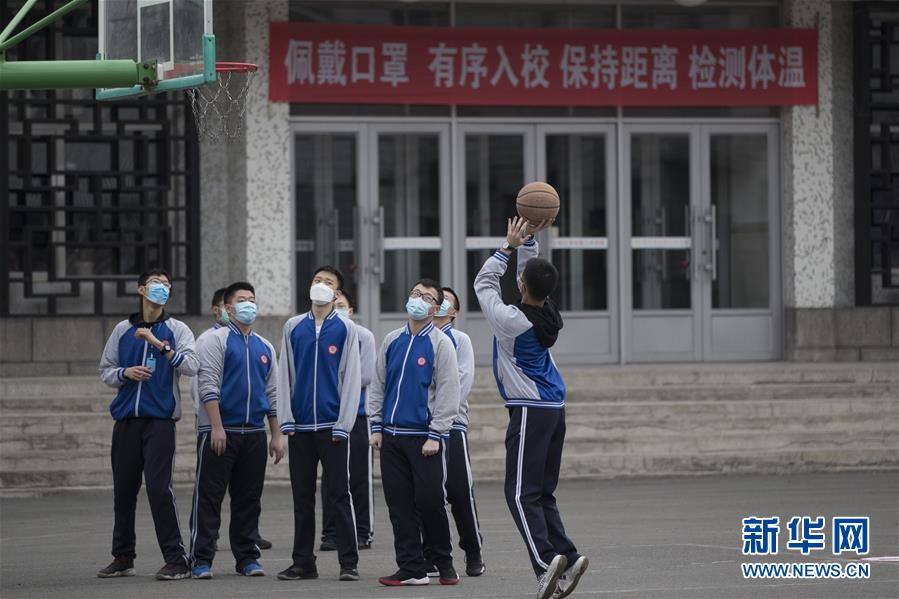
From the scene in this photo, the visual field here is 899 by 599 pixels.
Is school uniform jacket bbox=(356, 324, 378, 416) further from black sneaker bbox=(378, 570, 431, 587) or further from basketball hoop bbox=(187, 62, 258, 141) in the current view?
basketball hoop bbox=(187, 62, 258, 141)

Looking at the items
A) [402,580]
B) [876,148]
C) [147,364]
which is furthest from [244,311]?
[876,148]

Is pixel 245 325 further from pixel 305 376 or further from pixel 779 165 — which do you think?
pixel 779 165

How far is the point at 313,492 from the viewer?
1033cm

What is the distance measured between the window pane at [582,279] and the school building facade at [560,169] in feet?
0.08

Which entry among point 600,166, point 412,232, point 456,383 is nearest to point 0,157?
point 412,232

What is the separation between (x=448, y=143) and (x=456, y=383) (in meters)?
9.92

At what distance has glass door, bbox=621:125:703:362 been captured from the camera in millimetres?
20203

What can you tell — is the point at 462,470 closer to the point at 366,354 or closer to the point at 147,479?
the point at 366,354

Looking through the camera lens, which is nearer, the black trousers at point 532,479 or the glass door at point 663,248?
the black trousers at point 532,479

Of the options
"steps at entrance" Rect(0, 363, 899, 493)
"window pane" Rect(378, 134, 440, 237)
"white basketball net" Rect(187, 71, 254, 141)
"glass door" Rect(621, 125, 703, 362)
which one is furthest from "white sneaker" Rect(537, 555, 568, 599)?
"glass door" Rect(621, 125, 703, 362)

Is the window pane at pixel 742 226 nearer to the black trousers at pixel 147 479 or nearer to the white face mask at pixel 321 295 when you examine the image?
the white face mask at pixel 321 295

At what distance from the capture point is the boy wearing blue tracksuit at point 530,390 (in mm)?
9078

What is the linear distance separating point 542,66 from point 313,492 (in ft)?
33.8

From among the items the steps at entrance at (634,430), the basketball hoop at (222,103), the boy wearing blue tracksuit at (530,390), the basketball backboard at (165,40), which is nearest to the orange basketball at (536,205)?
the boy wearing blue tracksuit at (530,390)
